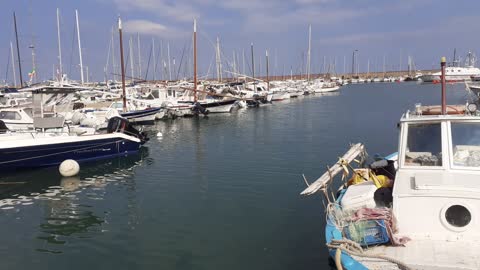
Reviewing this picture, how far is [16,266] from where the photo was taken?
9.59 meters

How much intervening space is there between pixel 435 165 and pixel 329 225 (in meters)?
2.26

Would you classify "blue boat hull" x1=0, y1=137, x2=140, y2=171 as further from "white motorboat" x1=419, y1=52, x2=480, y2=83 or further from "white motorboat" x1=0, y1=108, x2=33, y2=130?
"white motorboat" x1=419, y1=52, x2=480, y2=83

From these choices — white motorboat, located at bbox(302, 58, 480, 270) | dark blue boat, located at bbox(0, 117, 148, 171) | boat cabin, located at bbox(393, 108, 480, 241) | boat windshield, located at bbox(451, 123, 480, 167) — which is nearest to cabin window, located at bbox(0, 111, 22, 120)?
dark blue boat, located at bbox(0, 117, 148, 171)

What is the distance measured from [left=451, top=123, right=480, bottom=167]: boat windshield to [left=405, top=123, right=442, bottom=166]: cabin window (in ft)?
0.89

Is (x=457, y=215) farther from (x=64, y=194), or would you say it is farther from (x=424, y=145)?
(x=64, y=194)

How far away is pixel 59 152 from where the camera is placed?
66.3ft

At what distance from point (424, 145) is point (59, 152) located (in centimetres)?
1744

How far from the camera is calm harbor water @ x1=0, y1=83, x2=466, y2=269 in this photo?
9.81 m

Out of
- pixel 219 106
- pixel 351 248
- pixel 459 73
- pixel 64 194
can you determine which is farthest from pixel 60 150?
pixel 459 73

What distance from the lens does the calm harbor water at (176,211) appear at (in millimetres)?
9812

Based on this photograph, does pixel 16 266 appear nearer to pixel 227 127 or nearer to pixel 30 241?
pixel 30 241

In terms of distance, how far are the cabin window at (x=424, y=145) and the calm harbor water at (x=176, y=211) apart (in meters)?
3.09

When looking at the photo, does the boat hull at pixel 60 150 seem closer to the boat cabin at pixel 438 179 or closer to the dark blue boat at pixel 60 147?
the dark blue boat at pixel 60 147

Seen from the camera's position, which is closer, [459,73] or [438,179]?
[438,179]
